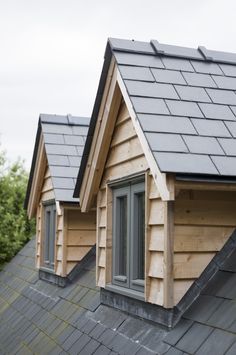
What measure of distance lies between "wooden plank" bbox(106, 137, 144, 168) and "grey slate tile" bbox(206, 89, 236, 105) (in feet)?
2.76

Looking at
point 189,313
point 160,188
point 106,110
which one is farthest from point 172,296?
point 106,110

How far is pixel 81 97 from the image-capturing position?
172ft

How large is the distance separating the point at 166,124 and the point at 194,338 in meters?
1.74

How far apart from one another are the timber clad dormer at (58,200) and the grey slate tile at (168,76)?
3.56 metres

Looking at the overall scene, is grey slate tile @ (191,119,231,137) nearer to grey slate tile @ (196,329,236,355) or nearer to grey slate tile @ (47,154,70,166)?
grey slate tile @ (196,329,236,355)

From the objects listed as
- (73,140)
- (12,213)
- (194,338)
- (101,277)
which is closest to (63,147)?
(73,140)

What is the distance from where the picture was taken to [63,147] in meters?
10.0

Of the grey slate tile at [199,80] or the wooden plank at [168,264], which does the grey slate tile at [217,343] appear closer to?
the wooden plank at [168,264]

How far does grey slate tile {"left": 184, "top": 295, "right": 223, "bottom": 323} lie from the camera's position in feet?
15.3

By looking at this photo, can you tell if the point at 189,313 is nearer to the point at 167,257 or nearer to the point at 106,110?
the point at 167,257

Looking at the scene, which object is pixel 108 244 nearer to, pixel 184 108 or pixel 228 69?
pixel 184 108

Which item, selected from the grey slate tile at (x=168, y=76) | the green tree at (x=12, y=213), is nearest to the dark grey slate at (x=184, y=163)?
the grey slate tile at (x=168, y=76)

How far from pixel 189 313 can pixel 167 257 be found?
507 millimetres

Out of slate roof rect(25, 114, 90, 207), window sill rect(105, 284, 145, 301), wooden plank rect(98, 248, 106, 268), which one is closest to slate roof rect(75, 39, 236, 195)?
wooden plank rect(98, 248, 106, 268)
